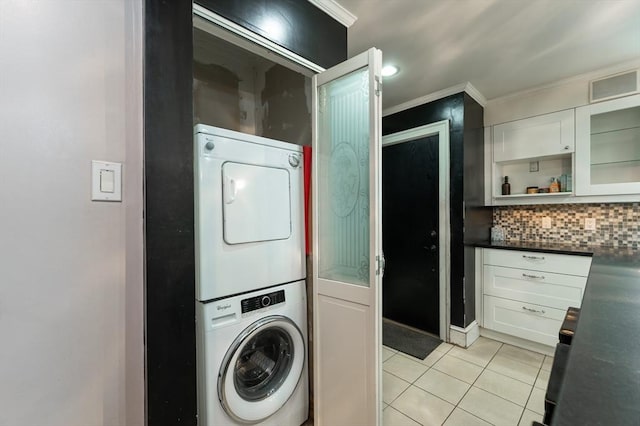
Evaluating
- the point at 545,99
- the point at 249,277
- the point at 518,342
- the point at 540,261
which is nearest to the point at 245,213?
the point at 249,277

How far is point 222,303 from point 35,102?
0.96m

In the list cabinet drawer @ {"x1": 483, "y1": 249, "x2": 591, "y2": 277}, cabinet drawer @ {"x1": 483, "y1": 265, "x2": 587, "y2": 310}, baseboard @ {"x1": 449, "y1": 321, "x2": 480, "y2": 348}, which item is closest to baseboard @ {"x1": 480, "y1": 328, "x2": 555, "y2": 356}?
baseboard @ {"x1": 449, "y1": 321, "x2": 480, "y2": 348}

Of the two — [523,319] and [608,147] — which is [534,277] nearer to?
[523,319]

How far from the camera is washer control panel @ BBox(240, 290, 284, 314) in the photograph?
4.42ft

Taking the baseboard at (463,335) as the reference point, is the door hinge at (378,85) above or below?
above

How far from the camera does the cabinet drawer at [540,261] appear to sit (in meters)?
2.21

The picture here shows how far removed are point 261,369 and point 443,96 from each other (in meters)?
2.81

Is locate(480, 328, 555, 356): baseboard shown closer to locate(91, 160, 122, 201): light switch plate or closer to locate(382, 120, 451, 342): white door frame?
locate(382, 120, 451, 342): white door frame

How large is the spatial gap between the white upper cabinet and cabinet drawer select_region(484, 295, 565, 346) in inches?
55.9

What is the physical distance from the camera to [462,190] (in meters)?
2.54

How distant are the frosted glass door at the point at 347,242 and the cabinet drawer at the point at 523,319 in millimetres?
1932

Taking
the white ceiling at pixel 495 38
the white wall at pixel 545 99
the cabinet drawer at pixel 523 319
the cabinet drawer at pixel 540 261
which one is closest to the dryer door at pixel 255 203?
the white ceiling at pixel 495 38

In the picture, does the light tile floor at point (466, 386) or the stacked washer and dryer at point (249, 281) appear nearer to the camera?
the stacked washer and dryer at point (249, 281)

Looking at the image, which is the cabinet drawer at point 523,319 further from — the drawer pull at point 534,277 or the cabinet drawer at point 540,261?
the cabinet drawer at point 540,261
